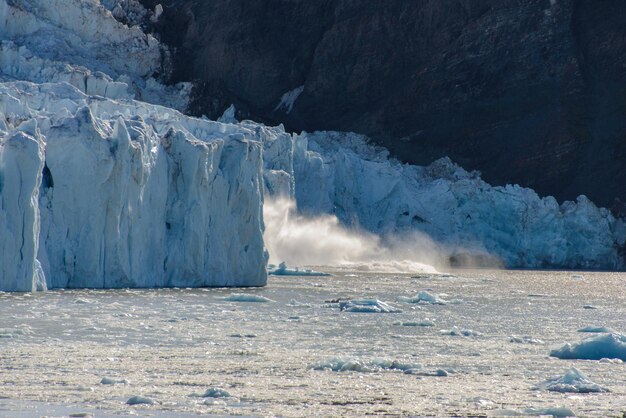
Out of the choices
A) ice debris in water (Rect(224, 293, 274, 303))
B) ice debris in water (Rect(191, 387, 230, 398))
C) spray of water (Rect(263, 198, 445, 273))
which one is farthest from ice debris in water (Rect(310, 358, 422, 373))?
spray of water (Rect(263, 198, 445, 273))

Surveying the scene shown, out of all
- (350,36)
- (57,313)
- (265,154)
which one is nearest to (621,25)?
(350,36)

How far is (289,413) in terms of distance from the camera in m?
14.0

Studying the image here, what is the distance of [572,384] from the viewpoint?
16312 mm

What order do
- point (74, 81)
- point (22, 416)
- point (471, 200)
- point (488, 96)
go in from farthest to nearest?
point (488, 96) → point (471, 200) → point (74, 81) → point (22, 416)

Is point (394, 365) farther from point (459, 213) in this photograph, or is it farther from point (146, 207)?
point (459, 213)

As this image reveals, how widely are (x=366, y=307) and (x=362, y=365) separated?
9822 millimetres

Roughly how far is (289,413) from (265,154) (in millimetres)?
33216

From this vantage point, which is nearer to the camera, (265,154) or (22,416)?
(22,416)

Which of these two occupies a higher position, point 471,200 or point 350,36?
point 350,36

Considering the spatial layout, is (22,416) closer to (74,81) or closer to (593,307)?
(593,307)

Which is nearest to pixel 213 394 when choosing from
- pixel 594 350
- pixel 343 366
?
pixel 343 366

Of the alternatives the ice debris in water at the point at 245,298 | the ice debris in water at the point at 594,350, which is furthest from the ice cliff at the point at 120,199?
the ice debris in water at the point at 594,350

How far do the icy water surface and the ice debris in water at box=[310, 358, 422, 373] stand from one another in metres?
0.02

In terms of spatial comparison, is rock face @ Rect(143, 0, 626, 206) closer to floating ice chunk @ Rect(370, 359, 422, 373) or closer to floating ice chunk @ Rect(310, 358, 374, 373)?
floating ice chunk @ Rect(370, 359, 422, 373)
